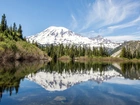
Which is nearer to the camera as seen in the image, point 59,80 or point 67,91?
point 67,91

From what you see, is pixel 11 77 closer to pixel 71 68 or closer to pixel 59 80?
pixel 59 80

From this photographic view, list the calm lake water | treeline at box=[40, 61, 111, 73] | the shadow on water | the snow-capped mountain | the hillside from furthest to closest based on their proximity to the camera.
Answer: the hillside → treeline at box=[40, 61, 111, 73] → the snow-capped mountain → the shadow on water → the calm lake water

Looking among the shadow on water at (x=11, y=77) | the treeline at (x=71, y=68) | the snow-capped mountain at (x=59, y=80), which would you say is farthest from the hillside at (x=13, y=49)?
the snow-capped mountain at (x=59, y=80)

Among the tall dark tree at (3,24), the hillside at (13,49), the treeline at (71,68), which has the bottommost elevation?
the treeline at (71,68)

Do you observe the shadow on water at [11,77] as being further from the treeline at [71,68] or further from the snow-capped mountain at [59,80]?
the treeline at [71,68]

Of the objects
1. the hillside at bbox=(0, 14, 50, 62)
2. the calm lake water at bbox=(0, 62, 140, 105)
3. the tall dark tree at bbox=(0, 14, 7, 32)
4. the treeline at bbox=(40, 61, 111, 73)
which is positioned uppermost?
the tall dark tree at bbox=(0, 14, 7, 32)

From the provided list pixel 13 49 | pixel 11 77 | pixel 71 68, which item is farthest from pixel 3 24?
pixel 11 77

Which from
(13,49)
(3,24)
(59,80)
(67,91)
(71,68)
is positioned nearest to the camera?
(67,91)

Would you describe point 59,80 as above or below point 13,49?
below

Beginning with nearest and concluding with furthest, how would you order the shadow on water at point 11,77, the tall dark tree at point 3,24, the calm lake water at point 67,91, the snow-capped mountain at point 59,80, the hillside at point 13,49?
the calm lake water at point 67,91, the shadow on water at point 11,77, the snow-capped mountain at point 59,80, the hillside at point 13,49, the tall dark tree at point 3,24

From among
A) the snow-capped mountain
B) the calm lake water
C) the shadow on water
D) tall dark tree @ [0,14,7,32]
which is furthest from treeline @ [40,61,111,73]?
tall dark tree @ [0,14,7,32]

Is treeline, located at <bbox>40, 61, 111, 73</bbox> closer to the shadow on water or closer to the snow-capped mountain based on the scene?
the shadow on water

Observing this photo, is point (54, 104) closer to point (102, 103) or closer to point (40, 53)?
point (102, 103)

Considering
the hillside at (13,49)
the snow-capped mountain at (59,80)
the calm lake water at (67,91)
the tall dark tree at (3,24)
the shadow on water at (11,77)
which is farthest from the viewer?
the tall dark tree at (3,24)
